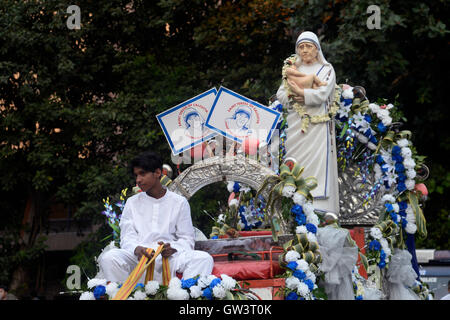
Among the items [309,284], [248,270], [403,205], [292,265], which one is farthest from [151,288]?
[403,205]

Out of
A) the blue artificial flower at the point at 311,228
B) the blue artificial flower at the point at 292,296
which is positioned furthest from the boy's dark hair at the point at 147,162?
the blue artificial flower at the point at 292,296

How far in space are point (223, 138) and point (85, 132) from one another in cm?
840

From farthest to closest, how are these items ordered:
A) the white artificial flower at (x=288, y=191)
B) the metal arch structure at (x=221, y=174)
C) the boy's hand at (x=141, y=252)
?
the metal arch structure at (x=221, y=174), the white artificial flower at (x=288, y=191), the boy's hand at (x=141, y=252)

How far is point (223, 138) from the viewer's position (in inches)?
336

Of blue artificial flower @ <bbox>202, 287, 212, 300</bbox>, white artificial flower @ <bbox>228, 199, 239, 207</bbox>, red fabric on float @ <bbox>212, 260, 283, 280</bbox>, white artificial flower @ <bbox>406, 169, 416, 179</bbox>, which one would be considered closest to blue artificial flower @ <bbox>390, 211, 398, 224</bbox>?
white artificial flower @ <bbox>406, 169, 416, 179</bbox>

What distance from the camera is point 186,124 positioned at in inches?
321

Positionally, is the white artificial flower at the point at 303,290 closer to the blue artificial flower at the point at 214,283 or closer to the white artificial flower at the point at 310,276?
the white artificial flower at the point at 310,276

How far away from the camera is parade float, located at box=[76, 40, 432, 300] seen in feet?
21.8

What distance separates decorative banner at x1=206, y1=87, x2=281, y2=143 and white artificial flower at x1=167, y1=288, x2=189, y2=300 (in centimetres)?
239

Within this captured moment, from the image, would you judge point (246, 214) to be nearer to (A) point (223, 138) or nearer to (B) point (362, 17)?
(A) point (223, 138)

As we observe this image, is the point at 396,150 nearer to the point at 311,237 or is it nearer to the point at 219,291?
the point at 311,237

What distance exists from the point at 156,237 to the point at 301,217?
142 centimetres

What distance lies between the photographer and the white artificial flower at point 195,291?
19.8 feet

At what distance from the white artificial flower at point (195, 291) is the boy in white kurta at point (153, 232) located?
0.35 m
